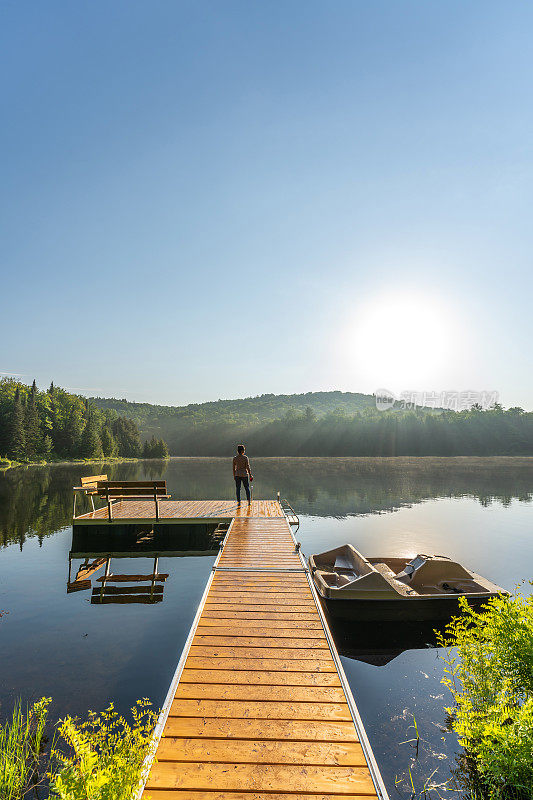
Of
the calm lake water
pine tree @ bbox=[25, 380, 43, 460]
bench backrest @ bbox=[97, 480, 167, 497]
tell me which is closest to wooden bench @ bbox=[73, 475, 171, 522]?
bench backrest @ bbox=[97, 480, 167, 497]

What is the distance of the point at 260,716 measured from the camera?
408 cm

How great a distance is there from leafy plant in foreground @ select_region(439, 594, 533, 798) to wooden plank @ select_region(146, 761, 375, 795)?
3.68ft

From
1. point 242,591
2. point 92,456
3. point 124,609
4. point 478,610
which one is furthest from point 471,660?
point 92,456

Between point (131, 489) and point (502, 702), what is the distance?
40.6 ft

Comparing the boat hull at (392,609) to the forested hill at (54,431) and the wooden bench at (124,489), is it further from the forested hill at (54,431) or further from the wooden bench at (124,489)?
the forested hill at (54,431)

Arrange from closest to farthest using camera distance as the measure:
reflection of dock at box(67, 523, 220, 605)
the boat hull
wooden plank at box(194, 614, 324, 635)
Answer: wooden plank at box(194, 614, 324, 635)
the boat hull
reflection of dock at box(67, 523, 220, 605)

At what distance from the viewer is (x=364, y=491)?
36.5 meters

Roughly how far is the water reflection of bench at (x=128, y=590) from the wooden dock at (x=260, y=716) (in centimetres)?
485

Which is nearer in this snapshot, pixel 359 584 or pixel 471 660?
pixel 471 660

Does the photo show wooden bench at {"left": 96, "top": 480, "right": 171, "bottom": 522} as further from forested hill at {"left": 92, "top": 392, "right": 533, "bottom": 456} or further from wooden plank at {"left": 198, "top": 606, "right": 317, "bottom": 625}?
forested hill at {"left": 92, "top": 392, "right": 533, "bottom": 456}

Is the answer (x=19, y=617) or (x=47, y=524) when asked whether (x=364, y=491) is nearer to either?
(x=47, y=524)

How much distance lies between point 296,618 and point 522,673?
296 cm

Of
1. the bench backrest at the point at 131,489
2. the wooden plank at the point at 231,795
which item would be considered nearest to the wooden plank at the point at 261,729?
the wooden plank at the point at 231,795

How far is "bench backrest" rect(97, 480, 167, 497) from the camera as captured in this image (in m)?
14.4
